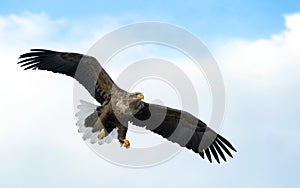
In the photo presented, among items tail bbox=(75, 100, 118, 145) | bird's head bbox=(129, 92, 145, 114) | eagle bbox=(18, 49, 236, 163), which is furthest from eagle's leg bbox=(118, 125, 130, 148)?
bird's head bbox=(129, 92, 145, 114)

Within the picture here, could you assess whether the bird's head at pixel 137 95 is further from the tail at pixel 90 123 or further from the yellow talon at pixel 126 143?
the tail at pixel 90 123

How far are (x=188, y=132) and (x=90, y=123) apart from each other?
7.46ft

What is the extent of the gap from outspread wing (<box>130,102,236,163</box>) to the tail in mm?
860

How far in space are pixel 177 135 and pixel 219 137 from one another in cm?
98

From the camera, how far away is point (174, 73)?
28.5ft

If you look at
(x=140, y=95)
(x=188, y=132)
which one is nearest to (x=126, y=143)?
(x=140, y=95)

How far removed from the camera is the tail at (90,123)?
8.84 meters

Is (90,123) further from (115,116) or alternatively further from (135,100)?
(135,100)

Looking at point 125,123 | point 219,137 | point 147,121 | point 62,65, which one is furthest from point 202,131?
point 62,65

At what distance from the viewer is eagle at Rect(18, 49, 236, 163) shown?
8242 millimetres

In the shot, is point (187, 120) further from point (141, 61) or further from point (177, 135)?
point (141, 61)

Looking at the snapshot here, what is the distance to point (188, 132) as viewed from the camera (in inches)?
358

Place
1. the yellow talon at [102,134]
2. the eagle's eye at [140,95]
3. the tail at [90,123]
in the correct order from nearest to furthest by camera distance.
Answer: the eagle's eye at [140,95] < the yellow talon at [102,134] < the tail at [90,123]

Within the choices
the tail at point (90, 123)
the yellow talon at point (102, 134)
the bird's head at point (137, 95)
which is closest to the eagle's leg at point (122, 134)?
the yellow talon at point (102, 134)
